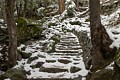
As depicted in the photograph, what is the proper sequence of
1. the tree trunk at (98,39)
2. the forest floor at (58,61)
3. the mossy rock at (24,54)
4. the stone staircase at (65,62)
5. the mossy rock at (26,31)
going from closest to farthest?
the tree trunk at (98,39) → the forest floor at (58,61) → the stone staircase at (65,62) → the mossy rock at (24,54) → the mossy rock at (26,31)

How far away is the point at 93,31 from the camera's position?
6.24 m

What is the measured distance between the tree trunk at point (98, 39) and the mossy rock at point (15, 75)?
2.49m

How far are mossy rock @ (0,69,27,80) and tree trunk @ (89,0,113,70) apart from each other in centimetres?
249

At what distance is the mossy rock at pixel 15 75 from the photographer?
6.95 meters

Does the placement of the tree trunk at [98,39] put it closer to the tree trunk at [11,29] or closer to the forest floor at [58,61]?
the forest floor at [58,61]

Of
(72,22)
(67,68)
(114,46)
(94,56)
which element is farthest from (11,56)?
(72,22)

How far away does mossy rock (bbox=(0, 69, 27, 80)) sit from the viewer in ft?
22.8

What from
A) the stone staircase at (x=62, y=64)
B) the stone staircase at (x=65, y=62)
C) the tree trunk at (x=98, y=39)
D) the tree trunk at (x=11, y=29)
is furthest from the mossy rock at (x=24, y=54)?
the tree trunk at (x=98, y=39)

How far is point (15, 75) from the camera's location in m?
7.06

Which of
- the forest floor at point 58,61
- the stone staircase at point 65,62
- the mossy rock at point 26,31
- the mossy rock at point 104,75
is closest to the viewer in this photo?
the mossy rock at point 104,75

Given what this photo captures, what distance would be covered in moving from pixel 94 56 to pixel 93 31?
76 cm

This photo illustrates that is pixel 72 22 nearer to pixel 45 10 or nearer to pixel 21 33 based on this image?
pixel 21 33

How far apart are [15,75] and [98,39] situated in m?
2.99

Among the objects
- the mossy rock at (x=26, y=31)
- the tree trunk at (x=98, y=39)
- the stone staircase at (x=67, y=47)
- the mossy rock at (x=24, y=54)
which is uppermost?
the tree trunk at (x=98, y=39)
